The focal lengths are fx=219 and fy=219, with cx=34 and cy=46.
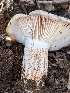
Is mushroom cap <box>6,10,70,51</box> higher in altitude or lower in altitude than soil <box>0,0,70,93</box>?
higher

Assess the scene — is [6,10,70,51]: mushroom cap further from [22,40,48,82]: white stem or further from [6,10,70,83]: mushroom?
[22,40,48,82]: white stem

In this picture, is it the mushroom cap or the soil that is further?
the soil

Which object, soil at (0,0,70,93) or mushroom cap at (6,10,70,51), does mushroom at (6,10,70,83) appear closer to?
mushroom cap at (6,10,70,51)

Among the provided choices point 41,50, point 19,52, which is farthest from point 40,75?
point 19,52

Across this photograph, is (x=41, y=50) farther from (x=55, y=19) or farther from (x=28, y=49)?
(x=55, y=19)

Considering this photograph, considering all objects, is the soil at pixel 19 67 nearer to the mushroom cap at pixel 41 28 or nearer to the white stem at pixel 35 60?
the white stem at pixel 35 60

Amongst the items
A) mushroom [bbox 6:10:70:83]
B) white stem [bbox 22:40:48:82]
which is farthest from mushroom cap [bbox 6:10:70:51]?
white stem [bbox 22:40:48:82]

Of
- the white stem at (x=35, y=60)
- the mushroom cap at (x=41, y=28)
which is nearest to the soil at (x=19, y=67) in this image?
the white stem at (x=35, y=60)
